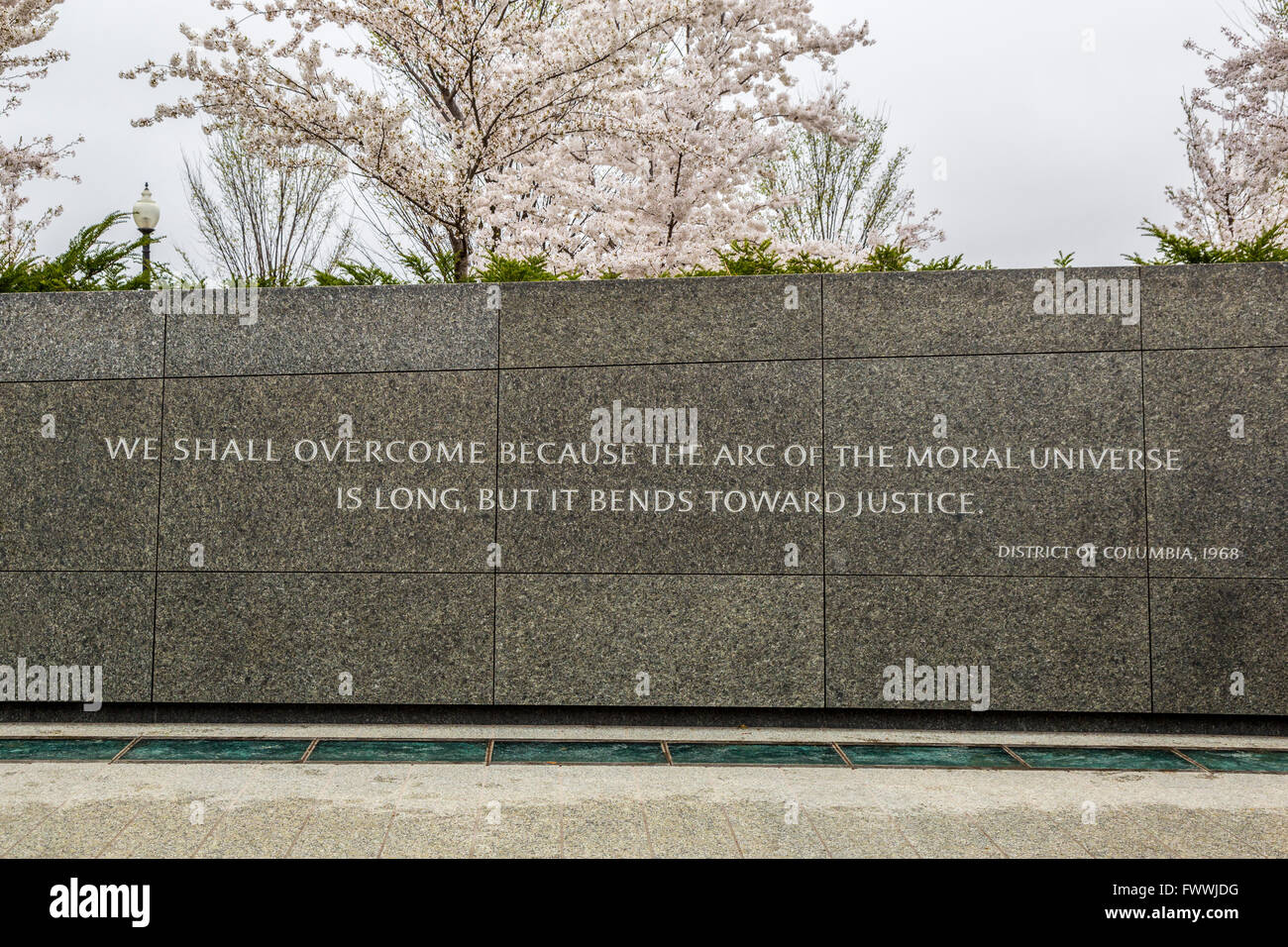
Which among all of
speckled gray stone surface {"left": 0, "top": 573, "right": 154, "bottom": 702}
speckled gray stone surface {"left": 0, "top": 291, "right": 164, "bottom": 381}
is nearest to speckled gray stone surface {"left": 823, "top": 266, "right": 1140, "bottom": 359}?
speckled gray stone surface {"left": 0, "top": 291, "right": 164, "bottom": 381}

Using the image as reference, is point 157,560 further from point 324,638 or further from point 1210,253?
point 1210,253

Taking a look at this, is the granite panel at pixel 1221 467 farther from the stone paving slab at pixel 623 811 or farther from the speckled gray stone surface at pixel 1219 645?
the stone paving slab at pixel 623 811

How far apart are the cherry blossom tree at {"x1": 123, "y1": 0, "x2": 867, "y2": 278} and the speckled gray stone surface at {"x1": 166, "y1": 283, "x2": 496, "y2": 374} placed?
3.71m

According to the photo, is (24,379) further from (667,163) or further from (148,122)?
(667,163)

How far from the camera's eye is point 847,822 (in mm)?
4871

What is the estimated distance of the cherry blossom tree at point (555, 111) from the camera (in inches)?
472

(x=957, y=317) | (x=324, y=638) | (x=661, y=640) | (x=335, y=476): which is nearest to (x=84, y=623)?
(x=324, y=638)

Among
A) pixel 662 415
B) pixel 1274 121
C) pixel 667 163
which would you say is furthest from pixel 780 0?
pixel 662 415

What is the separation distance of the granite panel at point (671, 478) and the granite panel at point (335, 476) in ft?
1.10

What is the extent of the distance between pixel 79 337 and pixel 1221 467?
8.81m

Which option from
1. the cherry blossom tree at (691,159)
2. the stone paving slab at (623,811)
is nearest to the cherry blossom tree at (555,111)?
the cherry blossom tree at (691,159)

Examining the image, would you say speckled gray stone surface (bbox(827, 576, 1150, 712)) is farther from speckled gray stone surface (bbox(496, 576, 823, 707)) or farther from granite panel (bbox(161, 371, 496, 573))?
granite panel (bbox(161, 371, 496, 573))

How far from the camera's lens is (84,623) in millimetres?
7258

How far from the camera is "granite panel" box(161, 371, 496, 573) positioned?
23.8ft
